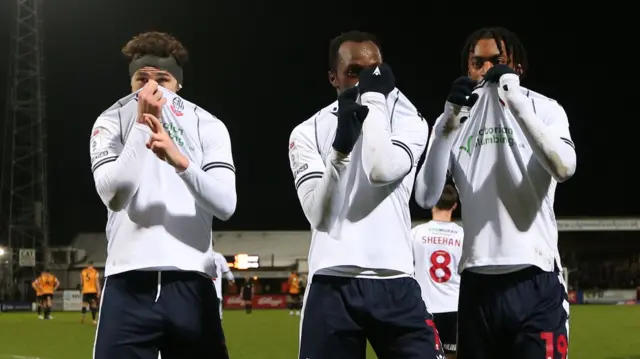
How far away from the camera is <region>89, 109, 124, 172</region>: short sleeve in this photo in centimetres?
367

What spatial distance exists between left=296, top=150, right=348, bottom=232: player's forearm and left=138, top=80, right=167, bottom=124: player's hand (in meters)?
0.70

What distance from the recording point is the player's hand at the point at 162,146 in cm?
347

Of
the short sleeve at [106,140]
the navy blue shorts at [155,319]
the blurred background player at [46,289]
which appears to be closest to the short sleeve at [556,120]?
the navy blue shorts at [155,319]

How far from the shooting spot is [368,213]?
3.54 metres

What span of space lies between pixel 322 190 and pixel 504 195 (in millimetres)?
979

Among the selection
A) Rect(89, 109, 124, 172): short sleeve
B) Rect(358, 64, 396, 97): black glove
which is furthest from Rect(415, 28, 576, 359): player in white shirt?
Rect(89, 109, 124, 172): short sleeve

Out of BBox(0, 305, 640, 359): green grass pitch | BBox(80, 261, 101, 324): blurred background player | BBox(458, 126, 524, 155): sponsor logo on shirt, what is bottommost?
BBox(0, 305, 640, 359): green grass pitch

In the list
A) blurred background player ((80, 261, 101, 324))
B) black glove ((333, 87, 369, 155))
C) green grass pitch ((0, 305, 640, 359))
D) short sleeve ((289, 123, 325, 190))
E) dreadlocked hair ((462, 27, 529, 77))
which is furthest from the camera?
blurred background player ((80, 261, 101, 324))

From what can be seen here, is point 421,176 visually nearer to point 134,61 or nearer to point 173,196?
point 173,196

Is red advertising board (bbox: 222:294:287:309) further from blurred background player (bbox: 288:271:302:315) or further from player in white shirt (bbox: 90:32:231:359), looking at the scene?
player in white shirt (bbox: 90:32:231:359)

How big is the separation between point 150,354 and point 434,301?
16.6 ft

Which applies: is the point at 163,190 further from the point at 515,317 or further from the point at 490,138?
the point at 515,317

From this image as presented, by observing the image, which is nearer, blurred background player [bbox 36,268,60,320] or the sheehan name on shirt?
the sheehan name on shirt

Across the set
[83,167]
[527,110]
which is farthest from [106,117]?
[83,167]
